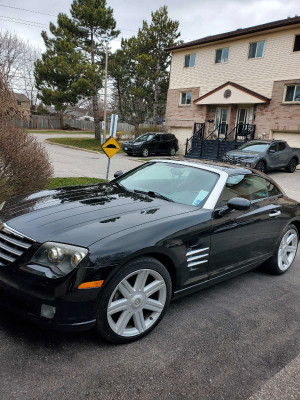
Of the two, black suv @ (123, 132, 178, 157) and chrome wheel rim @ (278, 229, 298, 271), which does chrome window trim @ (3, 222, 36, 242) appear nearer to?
chrome wheel rim @ (278, 229, 298, 271)

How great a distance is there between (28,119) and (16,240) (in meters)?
4.09

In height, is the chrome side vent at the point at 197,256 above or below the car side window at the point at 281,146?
below

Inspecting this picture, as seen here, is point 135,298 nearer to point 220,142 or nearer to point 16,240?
point 16,240

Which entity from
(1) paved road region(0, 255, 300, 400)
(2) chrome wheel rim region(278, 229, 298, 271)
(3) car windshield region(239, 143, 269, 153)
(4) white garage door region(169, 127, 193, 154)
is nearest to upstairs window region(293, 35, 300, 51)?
(3) car windshield region(239, 143, 269, 153)

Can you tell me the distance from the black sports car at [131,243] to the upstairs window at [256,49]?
754 inches

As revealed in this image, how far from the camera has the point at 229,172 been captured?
3.79 m

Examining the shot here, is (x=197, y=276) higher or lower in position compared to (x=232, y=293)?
higher

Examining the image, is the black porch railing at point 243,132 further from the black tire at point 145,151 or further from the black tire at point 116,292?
the black tire at point 116,292

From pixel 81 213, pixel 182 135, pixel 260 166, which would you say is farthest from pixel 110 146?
pixel 182 135

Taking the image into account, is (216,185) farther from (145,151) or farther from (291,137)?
(145,151)

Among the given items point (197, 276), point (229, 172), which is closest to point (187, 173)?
point (229, 172)

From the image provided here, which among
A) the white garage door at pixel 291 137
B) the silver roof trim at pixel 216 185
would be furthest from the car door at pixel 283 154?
the silver roof trim at pixel 216 185

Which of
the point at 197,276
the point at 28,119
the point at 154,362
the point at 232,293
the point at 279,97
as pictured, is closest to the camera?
the point at 154,362

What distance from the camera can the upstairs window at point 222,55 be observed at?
22.0 meters
